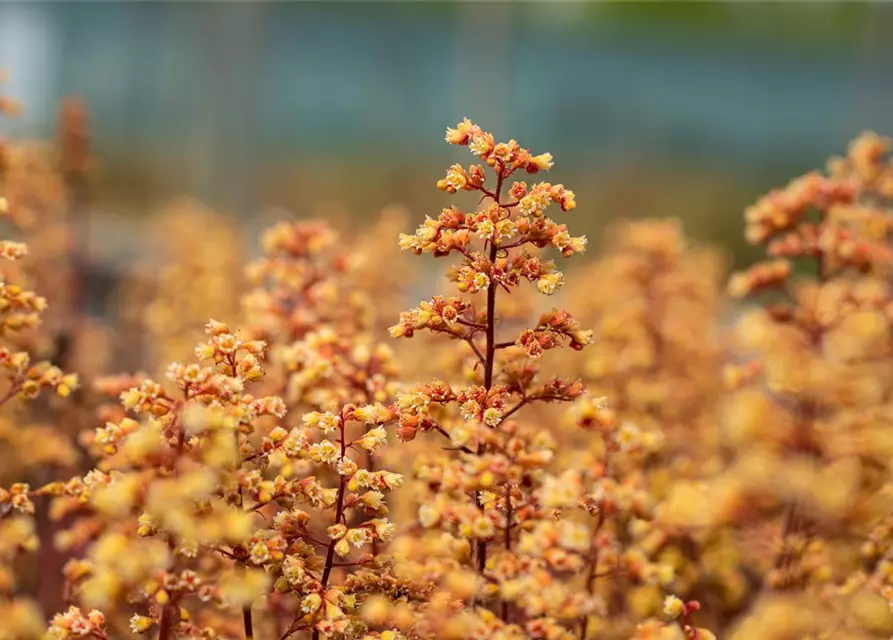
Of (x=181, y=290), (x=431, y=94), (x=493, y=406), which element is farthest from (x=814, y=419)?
(x=431, y=94)

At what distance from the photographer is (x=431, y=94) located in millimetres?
3604

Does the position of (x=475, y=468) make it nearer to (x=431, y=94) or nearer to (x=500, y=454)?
(x=500, y=454)

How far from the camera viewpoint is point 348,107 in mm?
3643

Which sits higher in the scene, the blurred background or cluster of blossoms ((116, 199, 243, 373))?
the blurred background

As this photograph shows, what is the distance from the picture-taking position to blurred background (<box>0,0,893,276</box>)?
336cm

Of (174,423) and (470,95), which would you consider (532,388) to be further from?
(470,95)

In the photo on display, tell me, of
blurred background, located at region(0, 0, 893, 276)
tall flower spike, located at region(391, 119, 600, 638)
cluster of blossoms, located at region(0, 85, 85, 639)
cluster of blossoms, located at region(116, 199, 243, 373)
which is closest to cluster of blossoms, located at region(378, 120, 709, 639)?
tall flower spike, located at region(391, 119, 600, 638)

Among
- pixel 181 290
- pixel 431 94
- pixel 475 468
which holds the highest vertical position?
pixel 431 94

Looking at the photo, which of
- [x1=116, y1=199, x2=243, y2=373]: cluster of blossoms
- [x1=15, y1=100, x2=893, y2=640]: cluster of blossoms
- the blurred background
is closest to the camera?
[x1=15, y1=100, x2=893, y2=640]: cluster of blossoms

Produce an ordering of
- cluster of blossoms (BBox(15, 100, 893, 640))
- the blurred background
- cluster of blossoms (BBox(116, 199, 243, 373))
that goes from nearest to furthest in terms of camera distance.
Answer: cluster of blossoms (BBox(15, 100, 893, 640)), cluster of blossoms (BBox(116, 199, 243, 373)), the blurred background

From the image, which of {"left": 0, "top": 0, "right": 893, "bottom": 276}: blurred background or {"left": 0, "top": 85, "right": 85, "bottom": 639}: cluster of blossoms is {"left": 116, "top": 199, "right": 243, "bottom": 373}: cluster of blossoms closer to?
{"left": 0, "top": 85, "right": 85, "bottom": 639}: cluster of blossoms

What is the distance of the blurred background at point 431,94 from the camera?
11.0 ft

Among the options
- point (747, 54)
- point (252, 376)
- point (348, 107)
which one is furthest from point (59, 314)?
point (747, 54)

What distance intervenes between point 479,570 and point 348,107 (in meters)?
3.19
